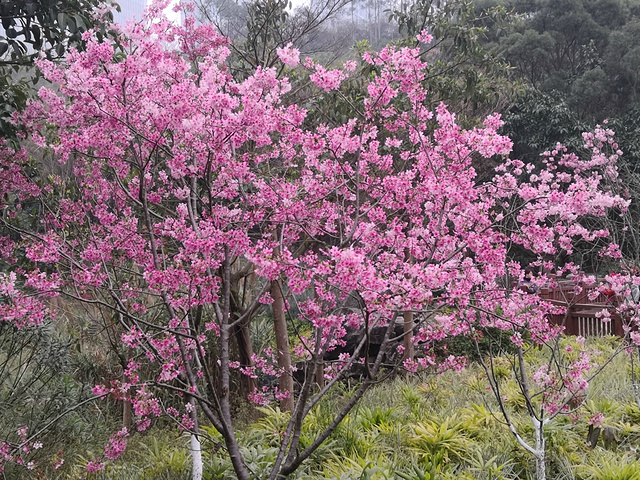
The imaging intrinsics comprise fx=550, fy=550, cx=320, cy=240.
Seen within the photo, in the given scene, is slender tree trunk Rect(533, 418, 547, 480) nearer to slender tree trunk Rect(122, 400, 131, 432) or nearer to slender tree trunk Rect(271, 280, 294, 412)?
slender tree trunk Rect(271, 280, 294, 412)

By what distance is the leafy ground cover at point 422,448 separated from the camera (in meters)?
3.69

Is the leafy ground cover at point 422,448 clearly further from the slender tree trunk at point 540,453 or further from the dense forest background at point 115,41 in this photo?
the dense forest background at point 115,41

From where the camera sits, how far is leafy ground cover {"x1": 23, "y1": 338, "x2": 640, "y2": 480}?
369 centimetres

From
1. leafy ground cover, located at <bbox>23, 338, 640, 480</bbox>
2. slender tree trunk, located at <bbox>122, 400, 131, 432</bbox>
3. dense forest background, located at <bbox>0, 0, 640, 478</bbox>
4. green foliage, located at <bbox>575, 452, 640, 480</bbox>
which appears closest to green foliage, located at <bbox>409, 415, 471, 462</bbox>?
leafy ground cover, located at <bbox>23, 338, 640, 480</bbox>

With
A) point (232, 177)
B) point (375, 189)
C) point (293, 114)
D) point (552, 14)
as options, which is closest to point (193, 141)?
point (232, 177)

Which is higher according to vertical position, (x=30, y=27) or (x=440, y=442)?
(x=30, y=27)

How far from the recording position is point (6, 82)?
3984 millimetres

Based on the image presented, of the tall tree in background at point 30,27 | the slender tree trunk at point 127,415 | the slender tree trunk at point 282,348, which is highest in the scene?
the tall tree in background at point 30,27

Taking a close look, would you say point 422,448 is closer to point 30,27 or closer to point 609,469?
point 609,469

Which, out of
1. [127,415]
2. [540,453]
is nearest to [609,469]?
[540,453]

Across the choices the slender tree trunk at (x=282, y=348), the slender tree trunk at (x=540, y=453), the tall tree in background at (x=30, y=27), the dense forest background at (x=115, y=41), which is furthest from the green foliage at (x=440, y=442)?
the tall tree in background at (x=30, y=27)

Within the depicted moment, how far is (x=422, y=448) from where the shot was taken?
4.09m

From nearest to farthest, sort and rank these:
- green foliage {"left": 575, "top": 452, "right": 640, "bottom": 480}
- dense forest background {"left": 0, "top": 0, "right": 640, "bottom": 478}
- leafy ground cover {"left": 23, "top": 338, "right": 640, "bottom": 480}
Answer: green foliage {"left": 575, "top": 452, "right": 640, "bottom": 480}
leafy ground cover {"left": 23, "top": 338, "right": 640, "bottom": 480}
dense forest background {"left": 0, "top": 0, "right": 640, "bottom": 478}

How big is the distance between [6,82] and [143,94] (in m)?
1.53
